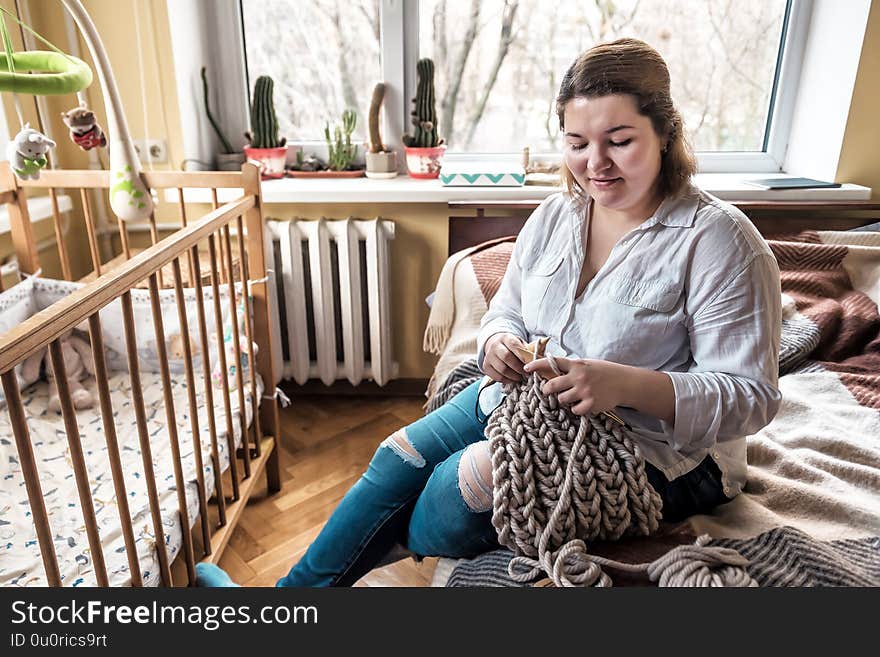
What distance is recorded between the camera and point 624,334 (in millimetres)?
950

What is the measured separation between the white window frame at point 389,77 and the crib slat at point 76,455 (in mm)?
1413

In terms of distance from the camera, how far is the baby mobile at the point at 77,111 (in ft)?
3.67

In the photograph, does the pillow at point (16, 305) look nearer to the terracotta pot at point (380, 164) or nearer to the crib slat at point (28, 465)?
the crib slat at point (28, 465)

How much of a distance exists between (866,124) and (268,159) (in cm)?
180

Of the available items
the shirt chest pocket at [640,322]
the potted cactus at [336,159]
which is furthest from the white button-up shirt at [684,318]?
the potted cactus at [336,159]

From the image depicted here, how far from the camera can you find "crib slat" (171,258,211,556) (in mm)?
1247

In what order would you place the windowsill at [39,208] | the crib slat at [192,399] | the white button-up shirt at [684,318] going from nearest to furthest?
the white button-up shirt at [684,318] → the crib slat at [192,399] → the windowsill at [39,208]

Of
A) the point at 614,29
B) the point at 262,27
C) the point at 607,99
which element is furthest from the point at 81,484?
the point at 614,29

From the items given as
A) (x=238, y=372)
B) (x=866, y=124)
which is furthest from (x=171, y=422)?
(x=866, y=124)

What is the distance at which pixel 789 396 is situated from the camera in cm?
136

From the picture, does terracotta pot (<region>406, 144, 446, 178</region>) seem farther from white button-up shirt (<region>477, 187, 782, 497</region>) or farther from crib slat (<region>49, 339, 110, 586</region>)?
crib slat (<region>49, 339, 110, 586</region>)

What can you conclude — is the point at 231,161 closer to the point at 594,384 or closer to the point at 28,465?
the point at 28,465

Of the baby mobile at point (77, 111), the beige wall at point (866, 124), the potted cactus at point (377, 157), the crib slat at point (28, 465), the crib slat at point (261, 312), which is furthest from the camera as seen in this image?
the potted cactus at point (377, 157)

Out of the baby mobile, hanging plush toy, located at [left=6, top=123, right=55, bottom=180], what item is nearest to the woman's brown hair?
the baby mobile
